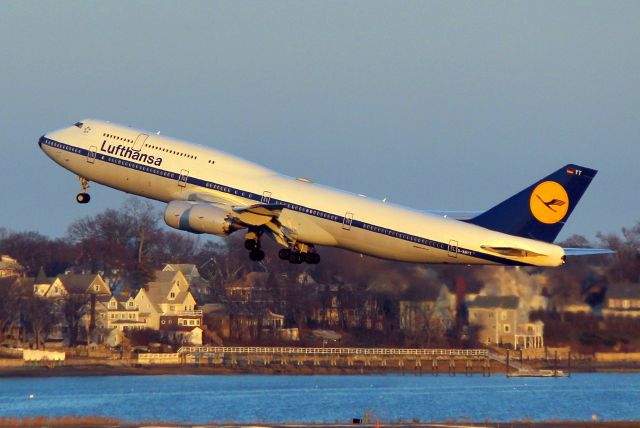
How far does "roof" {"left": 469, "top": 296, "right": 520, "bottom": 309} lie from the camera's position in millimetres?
97375

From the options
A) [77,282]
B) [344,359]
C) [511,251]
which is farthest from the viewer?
[77,282]

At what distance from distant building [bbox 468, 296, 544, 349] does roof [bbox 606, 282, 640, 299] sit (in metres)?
5.88

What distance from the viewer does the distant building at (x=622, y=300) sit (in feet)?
309

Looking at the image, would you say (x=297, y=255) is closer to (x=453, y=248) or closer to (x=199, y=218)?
(x=199, y=218)

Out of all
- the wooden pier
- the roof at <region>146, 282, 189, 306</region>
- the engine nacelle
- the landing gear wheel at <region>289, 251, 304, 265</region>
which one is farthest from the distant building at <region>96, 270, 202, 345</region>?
the engine nacelle

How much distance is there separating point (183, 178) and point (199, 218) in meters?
2.80

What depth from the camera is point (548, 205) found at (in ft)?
235

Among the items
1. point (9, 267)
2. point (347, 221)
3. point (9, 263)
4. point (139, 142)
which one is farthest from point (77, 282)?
point (347, 221)

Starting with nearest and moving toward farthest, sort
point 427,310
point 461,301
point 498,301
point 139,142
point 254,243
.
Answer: point 254,243 → point 139,142 → point 498,301 → point 461,301 → point 427,310

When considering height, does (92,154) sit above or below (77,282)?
below

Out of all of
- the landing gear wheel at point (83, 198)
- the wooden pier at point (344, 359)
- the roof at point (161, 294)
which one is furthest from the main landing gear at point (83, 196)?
the roof at point (161, 294)

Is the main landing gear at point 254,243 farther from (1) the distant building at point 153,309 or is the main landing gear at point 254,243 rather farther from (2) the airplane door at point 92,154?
(1) the distant building at point 153,309

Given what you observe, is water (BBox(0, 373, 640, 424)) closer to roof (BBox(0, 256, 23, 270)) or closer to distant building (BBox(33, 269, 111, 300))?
distant building (BBox(33, 269, 111, 300))

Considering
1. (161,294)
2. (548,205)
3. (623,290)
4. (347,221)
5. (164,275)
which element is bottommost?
(623,290)
